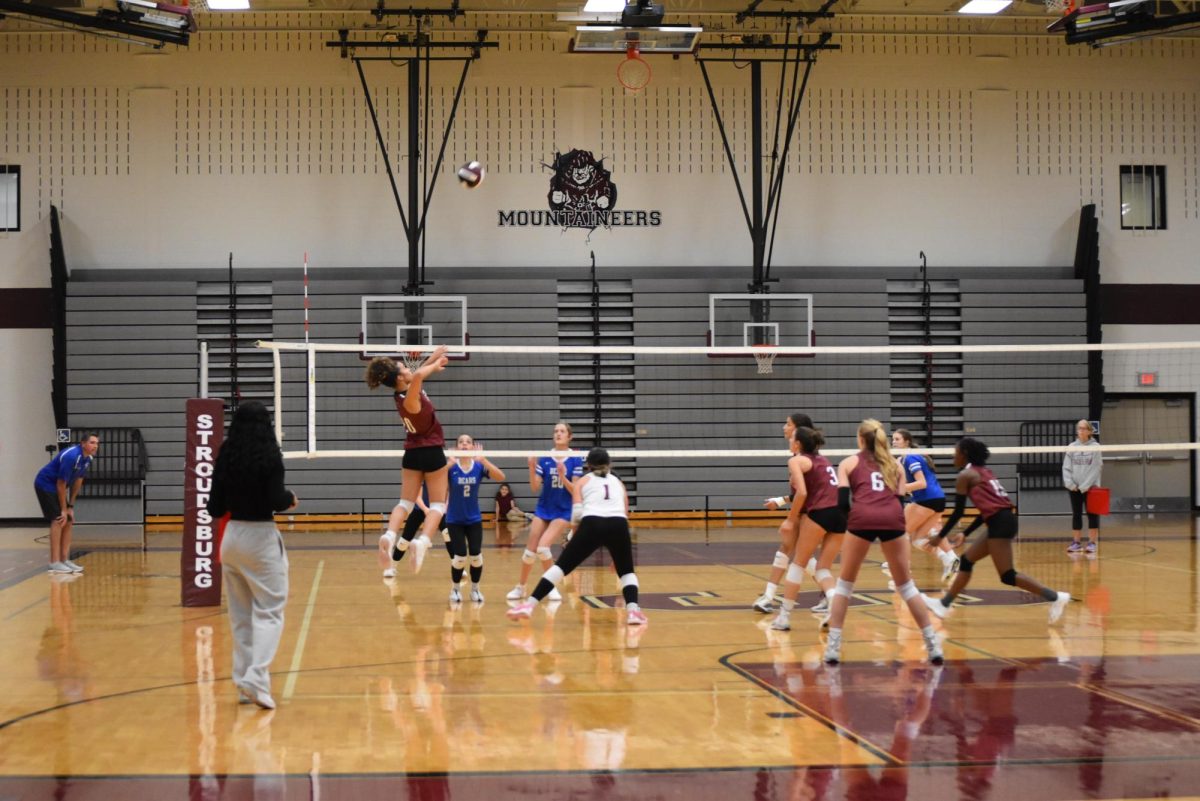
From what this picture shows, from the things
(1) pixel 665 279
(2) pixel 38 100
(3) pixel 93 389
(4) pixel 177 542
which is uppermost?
(2) pixel 38 100

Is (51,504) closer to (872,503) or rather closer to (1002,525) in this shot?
(872,503)

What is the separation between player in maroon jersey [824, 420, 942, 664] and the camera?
836cm

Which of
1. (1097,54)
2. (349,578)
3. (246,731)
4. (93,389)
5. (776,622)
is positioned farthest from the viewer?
(1097,54)

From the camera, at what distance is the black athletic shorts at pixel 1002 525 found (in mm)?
10016

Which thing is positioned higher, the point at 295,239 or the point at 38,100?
the point at 38,100

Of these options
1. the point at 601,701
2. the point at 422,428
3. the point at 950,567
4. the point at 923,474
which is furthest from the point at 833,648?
the point at 923,474

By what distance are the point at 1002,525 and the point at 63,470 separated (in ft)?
35.4

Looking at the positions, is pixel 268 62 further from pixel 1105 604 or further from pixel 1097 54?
pixel 1105 604

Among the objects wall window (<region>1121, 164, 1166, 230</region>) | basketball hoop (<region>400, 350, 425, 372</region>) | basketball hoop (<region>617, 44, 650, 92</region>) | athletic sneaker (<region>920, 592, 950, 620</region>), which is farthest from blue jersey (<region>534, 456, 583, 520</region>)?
wall window (<region>1121, 164, 1166, 230</region>)

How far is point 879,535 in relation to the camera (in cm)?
841

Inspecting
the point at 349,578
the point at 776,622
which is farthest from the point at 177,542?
the point at 776,622

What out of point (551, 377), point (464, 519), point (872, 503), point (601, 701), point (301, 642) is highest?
point (551, 377)

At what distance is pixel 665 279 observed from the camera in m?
22.6

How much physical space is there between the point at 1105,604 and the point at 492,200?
578 inches
